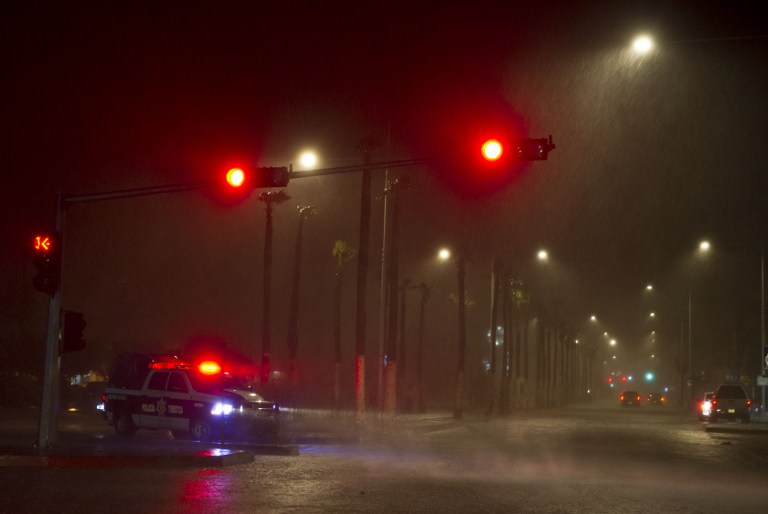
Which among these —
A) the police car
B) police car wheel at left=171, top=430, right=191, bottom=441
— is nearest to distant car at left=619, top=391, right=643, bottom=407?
the police car

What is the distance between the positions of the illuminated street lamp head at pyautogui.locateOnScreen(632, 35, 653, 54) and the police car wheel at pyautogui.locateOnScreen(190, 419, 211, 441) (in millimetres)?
14287

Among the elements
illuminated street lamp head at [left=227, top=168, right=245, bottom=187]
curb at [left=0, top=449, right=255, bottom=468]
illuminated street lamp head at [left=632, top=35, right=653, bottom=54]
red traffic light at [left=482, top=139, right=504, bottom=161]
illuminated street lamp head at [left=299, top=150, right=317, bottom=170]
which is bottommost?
curb at [left=0, top=449, right=255, bottom=468]

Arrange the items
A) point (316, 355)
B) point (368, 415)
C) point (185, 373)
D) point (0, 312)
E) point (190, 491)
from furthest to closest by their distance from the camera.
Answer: point (316, 355)
point (0, 312)
point (368, 415)
point (185, 373)
point (190, 491)

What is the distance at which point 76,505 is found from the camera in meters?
14.1

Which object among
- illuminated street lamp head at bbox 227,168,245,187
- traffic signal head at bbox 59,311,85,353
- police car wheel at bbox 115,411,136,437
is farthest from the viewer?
police car wheel at bbox 115,411,136,437

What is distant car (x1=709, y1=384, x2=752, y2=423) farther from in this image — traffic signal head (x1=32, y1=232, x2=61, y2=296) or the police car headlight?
traffic signal head (x1=32, y1=232, x2=61, y2=296)

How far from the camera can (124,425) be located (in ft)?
91.8

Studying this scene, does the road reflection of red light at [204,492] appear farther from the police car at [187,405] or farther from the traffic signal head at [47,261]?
the police car at [187,405]

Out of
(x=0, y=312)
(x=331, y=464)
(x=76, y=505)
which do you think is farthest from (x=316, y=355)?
(x=76, y=505)

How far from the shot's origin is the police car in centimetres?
2642

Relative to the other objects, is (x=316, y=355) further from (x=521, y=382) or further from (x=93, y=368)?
(x=93, y=368)

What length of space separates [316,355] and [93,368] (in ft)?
132

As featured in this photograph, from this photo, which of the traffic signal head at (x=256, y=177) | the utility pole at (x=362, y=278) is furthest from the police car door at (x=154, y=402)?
the utility pole at (x=362, y=278)

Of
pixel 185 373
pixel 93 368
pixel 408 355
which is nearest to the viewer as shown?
pixel 185 373
